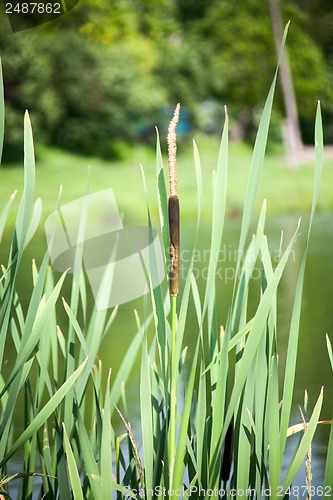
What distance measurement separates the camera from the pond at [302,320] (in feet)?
3.37

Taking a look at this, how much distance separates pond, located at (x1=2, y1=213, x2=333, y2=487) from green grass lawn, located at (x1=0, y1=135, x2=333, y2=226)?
72 cm

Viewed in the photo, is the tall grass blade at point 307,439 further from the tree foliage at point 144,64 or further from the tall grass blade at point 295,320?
the tree foliage at point 144,64

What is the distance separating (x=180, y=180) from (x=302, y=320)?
2.18 metres

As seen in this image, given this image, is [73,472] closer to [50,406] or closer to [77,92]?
[50,406]

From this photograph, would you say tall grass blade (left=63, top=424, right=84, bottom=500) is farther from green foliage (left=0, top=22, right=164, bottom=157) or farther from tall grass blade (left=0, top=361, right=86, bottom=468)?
green foliage (left=0, top=22, right=164, bottom=157)

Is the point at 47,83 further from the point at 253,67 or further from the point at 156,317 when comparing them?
the point at 156,317

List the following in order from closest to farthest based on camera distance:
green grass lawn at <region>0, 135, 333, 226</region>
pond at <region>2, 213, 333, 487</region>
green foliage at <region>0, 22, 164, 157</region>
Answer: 1. pond at <region>2, 213, 333, 487</region>
2. green grass lawn at <region>0, 135, 333, 226</region>
3. green foliage at <region>0, 22, 164, 157</region>

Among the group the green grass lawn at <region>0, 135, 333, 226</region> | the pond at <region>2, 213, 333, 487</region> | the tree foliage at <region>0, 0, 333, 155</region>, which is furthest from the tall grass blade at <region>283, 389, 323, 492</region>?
the tree foliage at <region>0, 0, 333, 155</region>

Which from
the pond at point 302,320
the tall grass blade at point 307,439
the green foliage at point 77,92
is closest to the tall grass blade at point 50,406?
the tall grass blade at point 307,439

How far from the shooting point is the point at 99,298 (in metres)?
0.41

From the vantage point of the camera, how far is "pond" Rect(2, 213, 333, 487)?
103 cm

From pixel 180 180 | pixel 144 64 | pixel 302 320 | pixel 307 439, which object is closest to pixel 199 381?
pixel 307 439

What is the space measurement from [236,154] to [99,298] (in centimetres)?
472

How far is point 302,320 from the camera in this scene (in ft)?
5.38
